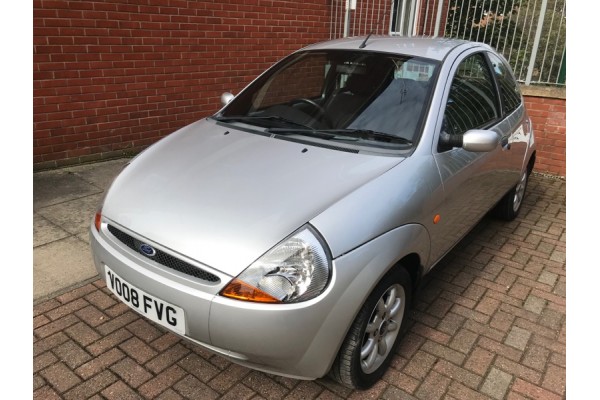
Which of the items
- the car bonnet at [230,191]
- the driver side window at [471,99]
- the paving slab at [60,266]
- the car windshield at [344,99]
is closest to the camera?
the car bonnet at [230,191]

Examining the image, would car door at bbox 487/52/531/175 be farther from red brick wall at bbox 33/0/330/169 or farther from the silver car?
red brick wall at bbox 33/0/330/169

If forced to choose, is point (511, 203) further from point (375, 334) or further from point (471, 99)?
point (375, 334)

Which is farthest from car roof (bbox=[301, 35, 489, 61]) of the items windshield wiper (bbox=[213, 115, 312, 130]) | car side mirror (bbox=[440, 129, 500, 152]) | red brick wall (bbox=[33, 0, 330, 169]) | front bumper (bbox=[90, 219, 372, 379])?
red brick wall (bbox=[33, 0, 330, 169])

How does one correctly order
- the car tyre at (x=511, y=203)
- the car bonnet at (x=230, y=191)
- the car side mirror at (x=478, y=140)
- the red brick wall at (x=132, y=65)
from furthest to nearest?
the red brick wall at (x=132, y=65) < the car tyre at (x=511, y=203) < the car side mirror at (x=478, y=140) < the car bonnet at (x=230, y=191)

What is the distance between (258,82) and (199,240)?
188 centimetres

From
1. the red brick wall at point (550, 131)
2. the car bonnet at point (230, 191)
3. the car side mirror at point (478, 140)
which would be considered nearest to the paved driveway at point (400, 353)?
the car bonnet at point (230, 191)

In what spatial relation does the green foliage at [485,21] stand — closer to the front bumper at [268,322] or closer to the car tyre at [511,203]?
the car tyre at [511,203]

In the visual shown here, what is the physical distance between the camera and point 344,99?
9.82 feet

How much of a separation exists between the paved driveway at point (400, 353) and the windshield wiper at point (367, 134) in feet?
3.90

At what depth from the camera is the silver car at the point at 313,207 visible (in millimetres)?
1911

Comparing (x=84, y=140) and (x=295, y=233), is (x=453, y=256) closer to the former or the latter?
(x=295, y=233)

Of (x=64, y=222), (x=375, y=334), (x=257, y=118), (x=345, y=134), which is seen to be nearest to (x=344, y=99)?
(x=345, y=134)

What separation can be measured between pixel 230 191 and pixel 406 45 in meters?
1.86

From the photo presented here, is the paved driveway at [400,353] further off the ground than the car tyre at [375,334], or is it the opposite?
the car tyre at [375,334]
